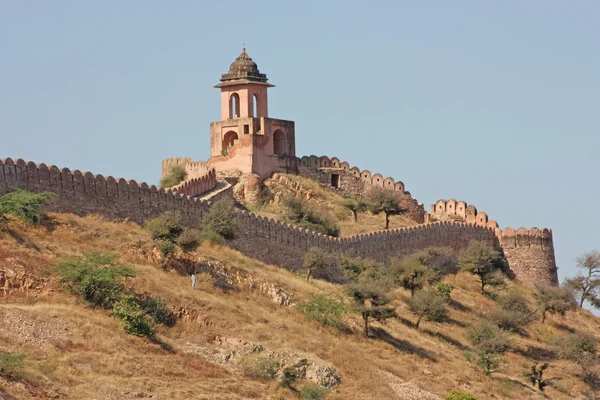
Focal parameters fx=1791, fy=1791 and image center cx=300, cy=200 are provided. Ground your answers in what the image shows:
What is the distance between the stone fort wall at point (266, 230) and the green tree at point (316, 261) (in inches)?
20.4

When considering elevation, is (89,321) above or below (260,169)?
below

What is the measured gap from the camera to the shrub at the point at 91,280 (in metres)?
43.3

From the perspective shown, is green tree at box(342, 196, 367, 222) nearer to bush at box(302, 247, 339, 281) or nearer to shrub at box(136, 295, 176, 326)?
bush at box(302, 247, 339, 281)

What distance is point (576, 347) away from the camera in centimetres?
5688

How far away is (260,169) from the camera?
65750 mm

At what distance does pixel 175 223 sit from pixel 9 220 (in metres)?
5.56

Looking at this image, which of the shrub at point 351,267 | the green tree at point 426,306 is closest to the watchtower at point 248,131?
the shrub at point 351,267

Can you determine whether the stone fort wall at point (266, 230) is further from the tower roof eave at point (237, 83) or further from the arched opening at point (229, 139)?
the tower roof eave at point (237, 83)

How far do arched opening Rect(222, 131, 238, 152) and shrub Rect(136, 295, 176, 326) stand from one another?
2254cm

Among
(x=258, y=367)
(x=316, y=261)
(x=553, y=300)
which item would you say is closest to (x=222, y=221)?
(x=316, y=261)

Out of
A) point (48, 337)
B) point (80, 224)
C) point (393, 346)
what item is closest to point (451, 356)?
point (393, 346)

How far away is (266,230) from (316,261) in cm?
183

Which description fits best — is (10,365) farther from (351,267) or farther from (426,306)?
(351,267)

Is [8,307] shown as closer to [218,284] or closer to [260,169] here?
[218,284]
